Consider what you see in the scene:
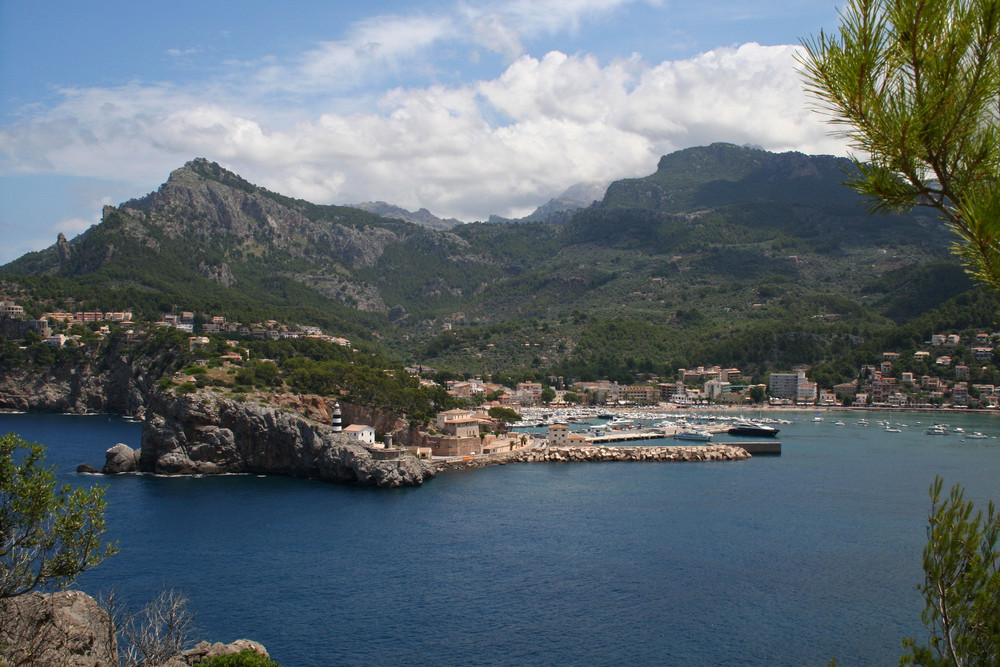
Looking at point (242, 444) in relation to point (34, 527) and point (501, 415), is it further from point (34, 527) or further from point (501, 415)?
point (34, 527)

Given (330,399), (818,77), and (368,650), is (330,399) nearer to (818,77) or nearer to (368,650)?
(368,650)

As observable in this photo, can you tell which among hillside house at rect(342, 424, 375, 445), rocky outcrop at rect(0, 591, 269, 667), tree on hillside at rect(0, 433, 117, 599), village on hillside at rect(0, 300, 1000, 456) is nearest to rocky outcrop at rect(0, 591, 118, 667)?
rocky outcrop at rect(0, 591, 269, 667)

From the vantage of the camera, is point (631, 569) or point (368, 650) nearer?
point (368, 650)

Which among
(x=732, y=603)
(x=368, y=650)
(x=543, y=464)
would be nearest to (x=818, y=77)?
(x=368, y=650)

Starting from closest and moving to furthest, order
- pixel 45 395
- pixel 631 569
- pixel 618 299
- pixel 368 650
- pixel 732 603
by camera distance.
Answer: pixel 368 650, pixel 732 603, pixel 631 569, pixel 45 395, pixel 618 299

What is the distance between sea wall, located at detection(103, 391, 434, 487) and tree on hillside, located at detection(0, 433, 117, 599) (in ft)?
88.1

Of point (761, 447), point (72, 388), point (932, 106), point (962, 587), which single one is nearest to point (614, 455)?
point (761, 447)

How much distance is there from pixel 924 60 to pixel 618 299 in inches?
4548

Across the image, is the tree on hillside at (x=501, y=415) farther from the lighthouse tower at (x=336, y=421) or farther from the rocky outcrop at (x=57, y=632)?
the rocky outcrop at (x=57, y=632)

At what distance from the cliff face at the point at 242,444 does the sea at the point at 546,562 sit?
3.65 ft

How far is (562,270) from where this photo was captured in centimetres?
13550

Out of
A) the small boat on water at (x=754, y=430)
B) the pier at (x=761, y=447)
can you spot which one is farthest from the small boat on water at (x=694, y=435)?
the pier at (x=761, y=447)

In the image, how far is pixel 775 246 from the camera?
127250mm

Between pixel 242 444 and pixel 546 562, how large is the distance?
64.2 feet
